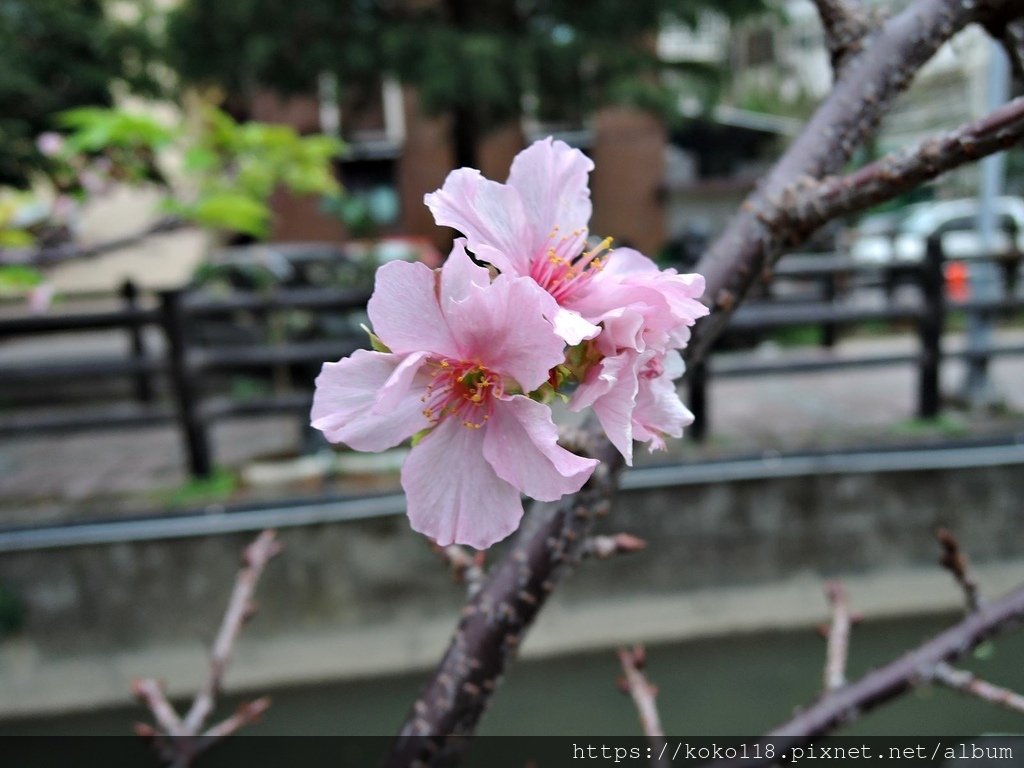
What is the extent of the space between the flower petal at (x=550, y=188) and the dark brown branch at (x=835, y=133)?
0.79 feet

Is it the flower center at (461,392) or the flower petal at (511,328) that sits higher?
the flower petal at (511,328)

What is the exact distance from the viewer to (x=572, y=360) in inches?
20.2

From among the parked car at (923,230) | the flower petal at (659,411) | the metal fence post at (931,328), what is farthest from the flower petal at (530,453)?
the parked car at (923,230)

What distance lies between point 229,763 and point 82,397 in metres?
4.45

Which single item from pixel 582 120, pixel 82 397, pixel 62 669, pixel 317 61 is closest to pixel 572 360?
pixel 62 669

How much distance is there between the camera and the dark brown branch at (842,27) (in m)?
0.84

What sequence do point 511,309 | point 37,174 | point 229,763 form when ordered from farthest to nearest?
point 37,174
point 229,763
point 511,309

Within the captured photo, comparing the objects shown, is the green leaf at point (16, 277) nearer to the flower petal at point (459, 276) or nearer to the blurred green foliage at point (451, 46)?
the flower petal at point (459, 276)

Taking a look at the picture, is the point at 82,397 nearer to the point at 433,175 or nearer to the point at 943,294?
the point at 943,294

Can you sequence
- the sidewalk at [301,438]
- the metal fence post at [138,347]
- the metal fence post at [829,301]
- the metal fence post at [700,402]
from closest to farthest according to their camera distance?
the sidewalk at [301,438]
the metal fence post at [700,402]
the metal fence post at [138,347]
the metal fence post at [829,301]

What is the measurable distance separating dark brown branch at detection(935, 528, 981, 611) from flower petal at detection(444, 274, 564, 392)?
77cm

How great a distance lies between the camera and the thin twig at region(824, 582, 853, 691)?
94cm

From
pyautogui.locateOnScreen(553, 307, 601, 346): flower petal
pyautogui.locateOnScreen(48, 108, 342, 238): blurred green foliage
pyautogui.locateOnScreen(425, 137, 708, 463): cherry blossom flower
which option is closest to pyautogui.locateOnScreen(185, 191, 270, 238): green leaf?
pyautogui.locateOnScreen(48, 108, 342, 238): blurred green foliage

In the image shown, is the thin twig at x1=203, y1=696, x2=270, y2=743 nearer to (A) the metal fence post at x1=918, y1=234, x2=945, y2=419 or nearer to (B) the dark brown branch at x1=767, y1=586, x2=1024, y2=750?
(B) the dark brown branch at x1=767, y1=586, x2=1024, y2=750
